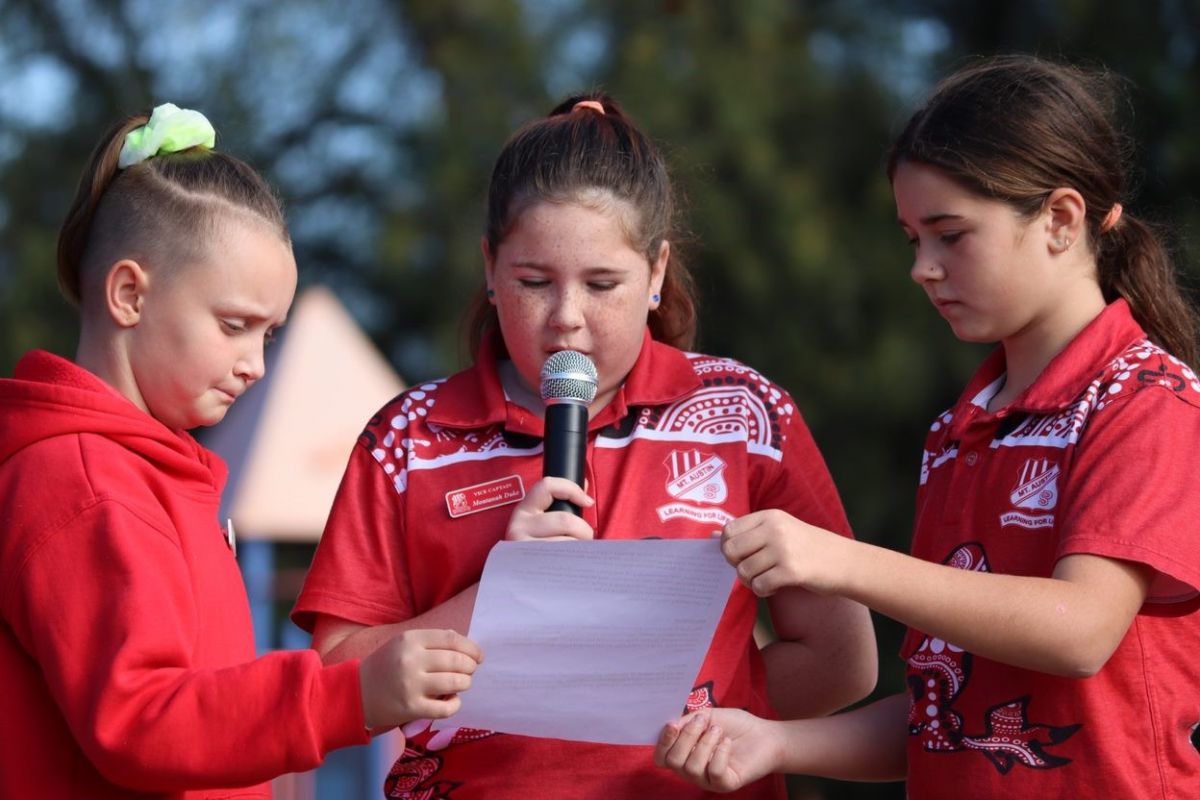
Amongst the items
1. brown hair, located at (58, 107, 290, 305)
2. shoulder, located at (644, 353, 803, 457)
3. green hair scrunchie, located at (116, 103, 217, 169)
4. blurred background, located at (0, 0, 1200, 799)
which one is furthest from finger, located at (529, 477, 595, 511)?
blurred background, located at (0, 0, 1200, 799)

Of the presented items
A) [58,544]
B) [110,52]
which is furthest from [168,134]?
[110,52]

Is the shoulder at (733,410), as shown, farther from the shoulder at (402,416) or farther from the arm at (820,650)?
the shoulder at (402,416)

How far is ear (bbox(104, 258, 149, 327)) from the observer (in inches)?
94.5

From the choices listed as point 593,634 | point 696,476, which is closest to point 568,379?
point 696,476

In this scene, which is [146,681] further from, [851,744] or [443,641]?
[851,744]

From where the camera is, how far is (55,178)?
1303 cm

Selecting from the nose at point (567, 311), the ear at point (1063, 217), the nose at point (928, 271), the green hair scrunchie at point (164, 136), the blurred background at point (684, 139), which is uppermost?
the green hair scrunchie at point (164, 136)

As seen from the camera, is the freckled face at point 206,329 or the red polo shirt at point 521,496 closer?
the freckled face at point 206,329

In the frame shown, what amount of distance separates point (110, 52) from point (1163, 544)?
13661 mm

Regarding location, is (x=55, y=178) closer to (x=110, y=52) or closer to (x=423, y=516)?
(x=110, y=52)

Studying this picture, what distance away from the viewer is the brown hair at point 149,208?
244 centimetres

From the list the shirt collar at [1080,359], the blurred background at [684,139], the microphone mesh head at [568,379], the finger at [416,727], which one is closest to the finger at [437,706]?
the finger at [416,727]

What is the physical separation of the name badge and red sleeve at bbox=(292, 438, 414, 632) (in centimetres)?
10

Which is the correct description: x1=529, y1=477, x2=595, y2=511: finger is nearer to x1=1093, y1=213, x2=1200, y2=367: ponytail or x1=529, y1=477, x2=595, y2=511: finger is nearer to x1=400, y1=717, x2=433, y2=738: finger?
x1=400, y1=717, x2=433, y2=738: finger
